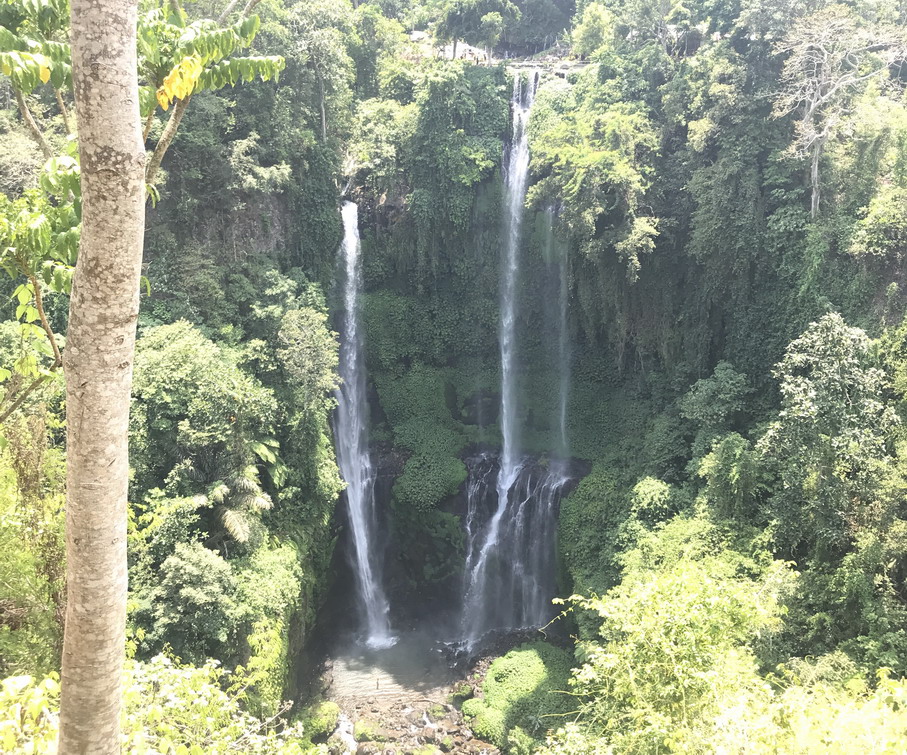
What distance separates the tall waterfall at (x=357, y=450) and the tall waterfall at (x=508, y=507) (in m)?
2.64

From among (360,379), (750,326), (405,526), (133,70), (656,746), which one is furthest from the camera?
(360,379)

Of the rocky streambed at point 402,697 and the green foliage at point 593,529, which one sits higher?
the green foliage at point 593,529

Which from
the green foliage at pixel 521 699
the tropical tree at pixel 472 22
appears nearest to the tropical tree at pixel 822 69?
the tropical tree at pixel 472 22

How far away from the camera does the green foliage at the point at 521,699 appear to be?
13.9 m

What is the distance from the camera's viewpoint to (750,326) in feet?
55.3

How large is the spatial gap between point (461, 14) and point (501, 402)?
50.6 ft

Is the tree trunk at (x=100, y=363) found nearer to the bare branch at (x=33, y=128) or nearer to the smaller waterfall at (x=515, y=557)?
the bare branch at (x=33, y=128)

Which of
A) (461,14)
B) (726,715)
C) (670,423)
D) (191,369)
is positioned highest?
(461,14)

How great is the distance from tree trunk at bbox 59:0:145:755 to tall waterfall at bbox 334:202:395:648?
611 inches

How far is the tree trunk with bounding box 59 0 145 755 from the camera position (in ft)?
8.89

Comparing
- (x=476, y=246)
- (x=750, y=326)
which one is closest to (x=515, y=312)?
(x=476, y=246)

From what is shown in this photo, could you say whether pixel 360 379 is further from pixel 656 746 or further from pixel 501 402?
pixel 656 746

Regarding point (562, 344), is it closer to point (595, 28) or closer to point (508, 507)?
point (508, 507)

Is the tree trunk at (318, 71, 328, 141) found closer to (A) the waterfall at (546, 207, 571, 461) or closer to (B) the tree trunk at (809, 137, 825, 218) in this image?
(A) the waterfall at (546, 207, 571, 461)
